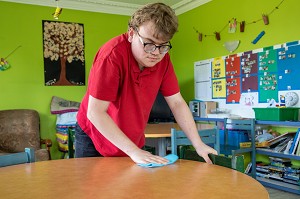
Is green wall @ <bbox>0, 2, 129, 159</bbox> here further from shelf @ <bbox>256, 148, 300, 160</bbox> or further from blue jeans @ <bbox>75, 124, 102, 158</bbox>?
blue jeans @ <bbox>75, 124, 102, 158</bbox>

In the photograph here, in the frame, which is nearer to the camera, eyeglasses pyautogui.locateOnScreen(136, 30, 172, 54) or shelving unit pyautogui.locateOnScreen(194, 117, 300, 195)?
eyeglasses pyautogui.locateOnScreen(136, 30, 172, 54)

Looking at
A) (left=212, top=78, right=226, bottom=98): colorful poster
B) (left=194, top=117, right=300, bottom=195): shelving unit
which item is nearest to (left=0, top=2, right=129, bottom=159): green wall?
(left=212, top=78, right=226, bottom=98): colorful poster

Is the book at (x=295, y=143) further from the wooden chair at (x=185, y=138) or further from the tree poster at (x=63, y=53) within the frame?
the tree poster at (x=63, y=53)

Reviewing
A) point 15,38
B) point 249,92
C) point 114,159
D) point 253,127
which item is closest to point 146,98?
point 114,159

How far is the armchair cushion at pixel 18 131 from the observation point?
4.18m

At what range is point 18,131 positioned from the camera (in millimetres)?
4258

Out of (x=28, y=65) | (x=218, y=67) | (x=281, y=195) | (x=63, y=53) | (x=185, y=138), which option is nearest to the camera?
(x=185, y=138)

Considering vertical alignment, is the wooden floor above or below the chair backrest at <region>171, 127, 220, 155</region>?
below

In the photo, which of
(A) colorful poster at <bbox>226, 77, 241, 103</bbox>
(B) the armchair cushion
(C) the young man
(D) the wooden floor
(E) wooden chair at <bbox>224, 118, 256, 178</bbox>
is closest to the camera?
(C) the young man

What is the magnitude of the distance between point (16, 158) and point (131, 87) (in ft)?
2.06

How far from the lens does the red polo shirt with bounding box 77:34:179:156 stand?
126 centimetres

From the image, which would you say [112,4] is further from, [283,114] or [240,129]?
[283,114]

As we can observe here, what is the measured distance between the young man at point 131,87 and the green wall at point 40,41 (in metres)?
2.96

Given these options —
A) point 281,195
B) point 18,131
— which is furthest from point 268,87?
point 18,131
